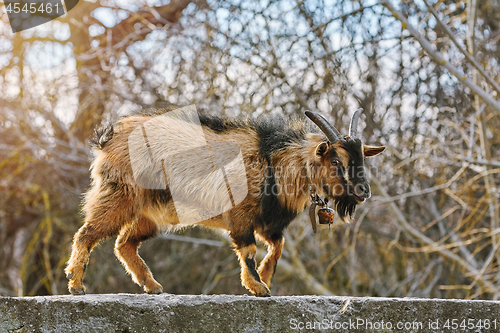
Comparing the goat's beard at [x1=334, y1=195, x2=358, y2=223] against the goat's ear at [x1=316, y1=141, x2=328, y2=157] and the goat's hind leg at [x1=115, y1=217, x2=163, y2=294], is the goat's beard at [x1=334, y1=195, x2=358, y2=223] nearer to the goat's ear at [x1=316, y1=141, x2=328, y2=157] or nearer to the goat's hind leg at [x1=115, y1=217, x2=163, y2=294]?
the goat's ear at [x1=316, y1=141, x2=328, y2=157]

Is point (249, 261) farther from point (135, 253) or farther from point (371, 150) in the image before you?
point (371, 150)

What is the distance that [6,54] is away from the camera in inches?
346

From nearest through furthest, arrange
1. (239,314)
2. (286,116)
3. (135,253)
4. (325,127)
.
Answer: (239,314), (325,127), (135,253), (286,116)

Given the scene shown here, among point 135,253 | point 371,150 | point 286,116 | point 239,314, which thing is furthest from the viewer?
point 286,116

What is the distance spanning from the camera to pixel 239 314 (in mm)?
3258

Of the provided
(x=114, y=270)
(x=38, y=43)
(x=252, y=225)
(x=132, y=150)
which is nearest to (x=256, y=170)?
(x=252, y=225)

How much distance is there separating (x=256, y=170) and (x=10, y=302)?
1.93 m

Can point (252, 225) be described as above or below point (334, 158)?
below

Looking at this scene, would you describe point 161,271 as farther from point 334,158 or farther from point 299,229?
point 334,158

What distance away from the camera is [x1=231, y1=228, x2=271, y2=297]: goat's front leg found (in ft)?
12.1

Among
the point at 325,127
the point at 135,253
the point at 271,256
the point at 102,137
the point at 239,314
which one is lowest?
the point at 239,314

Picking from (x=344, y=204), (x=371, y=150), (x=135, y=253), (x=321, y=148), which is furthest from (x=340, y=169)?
(x=135, y=253)

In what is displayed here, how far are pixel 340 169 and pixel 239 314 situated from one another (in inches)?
50.7

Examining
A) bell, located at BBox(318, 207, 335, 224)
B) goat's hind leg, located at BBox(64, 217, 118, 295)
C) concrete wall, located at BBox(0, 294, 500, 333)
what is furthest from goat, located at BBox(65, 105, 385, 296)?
concrete wall, located at BBox(0, 294, 500, 333)
